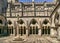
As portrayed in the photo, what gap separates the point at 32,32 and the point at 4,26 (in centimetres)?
685

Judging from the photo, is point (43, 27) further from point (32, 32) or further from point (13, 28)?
point (13, 28)

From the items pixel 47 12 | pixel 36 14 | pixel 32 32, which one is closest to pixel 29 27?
pixel 32 32

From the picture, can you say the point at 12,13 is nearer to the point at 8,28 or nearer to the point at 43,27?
the point at 8,28

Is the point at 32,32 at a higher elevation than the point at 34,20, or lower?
lower

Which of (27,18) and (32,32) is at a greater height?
(27,18)

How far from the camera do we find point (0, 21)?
115 ft

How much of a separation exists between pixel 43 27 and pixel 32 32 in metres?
2.88

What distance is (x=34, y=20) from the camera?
111 feet

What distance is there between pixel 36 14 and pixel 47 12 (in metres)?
2.65

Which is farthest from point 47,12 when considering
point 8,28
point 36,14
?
point 8,28

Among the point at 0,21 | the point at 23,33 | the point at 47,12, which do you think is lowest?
the point at 23,33

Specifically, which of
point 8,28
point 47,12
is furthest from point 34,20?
point 8,28

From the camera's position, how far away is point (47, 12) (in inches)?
1310

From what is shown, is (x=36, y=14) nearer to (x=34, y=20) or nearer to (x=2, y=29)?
(x=34, y=20)
